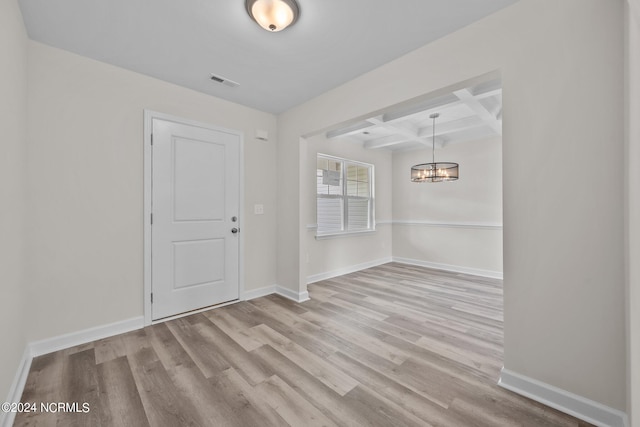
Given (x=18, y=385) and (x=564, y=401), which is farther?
(x=18, y=385)

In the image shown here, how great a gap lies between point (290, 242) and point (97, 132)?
2.32 meters

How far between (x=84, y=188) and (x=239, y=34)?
1.91m

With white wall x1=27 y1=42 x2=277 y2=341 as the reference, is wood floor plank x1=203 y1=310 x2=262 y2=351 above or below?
below

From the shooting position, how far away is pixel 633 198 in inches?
46.8

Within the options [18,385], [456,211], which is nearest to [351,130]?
[456,211]

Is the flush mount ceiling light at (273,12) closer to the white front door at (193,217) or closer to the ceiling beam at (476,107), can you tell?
the white front door at (193,217)

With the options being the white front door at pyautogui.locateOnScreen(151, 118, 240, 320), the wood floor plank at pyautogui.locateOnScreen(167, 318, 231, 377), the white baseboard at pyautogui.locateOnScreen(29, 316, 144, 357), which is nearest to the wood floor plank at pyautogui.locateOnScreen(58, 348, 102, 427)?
the white baseboard at pyautogui.locateOnScreen(29, 316, 144, 357)

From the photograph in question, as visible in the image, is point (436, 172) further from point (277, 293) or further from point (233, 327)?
point (233, 327)

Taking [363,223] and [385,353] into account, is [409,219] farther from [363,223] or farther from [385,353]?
[385,353]

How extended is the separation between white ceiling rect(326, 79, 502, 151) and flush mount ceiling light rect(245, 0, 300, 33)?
1143 mm

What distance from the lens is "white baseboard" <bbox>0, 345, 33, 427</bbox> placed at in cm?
138

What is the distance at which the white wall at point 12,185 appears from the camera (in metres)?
1.42

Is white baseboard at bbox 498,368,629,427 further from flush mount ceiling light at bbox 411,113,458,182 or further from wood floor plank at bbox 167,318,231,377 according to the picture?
flush mount ceiling light at bbox 411,113,458,182

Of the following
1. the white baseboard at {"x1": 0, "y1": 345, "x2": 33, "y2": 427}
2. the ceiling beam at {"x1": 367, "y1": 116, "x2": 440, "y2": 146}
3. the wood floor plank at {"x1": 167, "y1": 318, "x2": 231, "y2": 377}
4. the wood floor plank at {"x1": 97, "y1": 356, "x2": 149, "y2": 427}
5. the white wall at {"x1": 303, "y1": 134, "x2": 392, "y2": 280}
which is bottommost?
the wood floor plank at {"x1": 97, "y1": 356, "x2": 149, "y2": 427}
